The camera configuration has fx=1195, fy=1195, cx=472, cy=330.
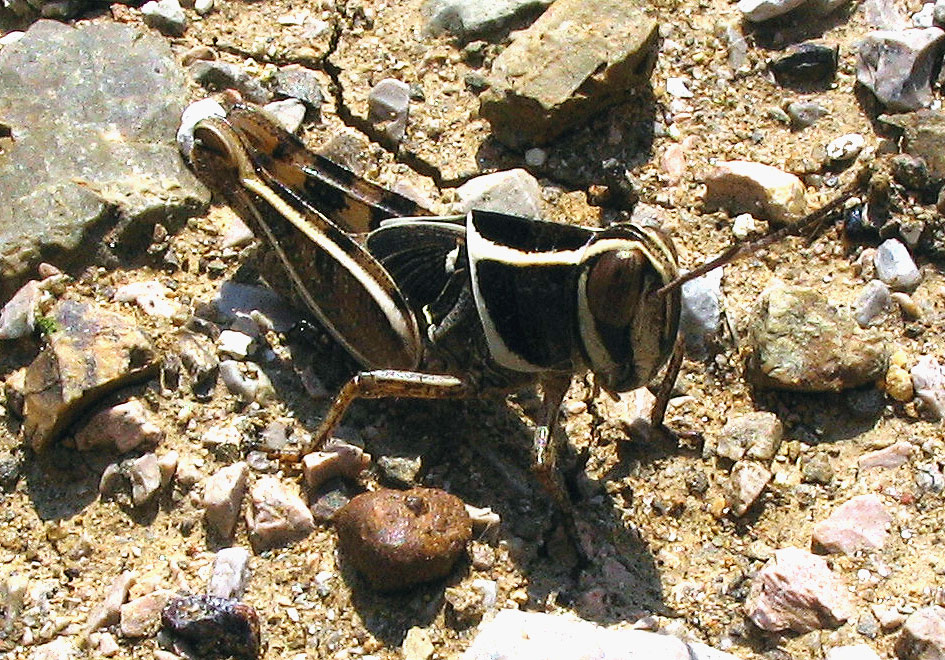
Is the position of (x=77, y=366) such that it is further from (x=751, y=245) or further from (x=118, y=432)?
(x=751, y=245)

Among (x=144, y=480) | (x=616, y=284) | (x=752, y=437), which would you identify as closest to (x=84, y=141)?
(x=144, y=480)

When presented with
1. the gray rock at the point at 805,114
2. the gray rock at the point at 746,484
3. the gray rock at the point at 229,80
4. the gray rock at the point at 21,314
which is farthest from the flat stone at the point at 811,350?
the gray rock at the point at 21,314

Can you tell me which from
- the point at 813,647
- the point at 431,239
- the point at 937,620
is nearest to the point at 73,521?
the point at 431,239

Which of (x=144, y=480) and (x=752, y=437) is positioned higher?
(x=144, y=480)

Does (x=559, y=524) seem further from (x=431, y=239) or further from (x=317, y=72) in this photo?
(x=317, y=72)

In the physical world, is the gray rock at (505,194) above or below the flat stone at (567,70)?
below

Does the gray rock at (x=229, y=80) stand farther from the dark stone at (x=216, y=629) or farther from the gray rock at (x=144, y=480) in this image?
the dark stone at (x=216, y=629)
